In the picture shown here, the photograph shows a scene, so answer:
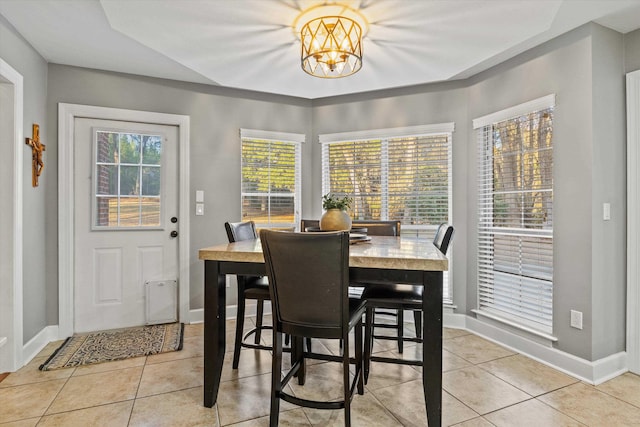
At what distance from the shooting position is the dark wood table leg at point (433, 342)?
5.37 feet

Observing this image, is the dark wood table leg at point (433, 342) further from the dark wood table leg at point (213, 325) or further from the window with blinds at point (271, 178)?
the window with blinds at point (271, 178)

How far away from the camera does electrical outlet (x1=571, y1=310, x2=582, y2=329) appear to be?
2400 mm

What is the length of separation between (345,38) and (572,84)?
1.63m

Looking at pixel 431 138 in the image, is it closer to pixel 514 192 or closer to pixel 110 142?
pixel 514 192

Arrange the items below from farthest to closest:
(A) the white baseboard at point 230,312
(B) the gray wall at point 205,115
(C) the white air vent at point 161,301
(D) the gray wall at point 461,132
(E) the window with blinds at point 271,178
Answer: (E) the window with blinds at point 271,178 → (A) the white baseboard at point 230,312 → (C) the white air vent at point 161,301 → (B) the gray wall at point 205,115 → (D) the gray wall at point 461,132

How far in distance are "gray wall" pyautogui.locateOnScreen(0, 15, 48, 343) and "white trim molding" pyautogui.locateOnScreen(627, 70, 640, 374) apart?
424 cm

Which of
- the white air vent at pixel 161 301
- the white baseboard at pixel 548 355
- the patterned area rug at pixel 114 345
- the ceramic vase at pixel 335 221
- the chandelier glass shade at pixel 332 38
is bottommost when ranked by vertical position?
the patterned area rug at pixel 114 345

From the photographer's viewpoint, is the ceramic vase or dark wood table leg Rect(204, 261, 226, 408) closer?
dark wood table leg Rect(204, 261, 226, 408)

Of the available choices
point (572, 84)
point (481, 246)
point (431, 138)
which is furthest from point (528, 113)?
point (481, 246)

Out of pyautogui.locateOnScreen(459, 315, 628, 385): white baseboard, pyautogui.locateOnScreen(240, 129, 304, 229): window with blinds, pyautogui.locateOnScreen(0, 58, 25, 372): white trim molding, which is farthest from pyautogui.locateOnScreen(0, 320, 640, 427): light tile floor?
pyautogui.locateOnScreen(240, 129, 304, 229): window with blinds

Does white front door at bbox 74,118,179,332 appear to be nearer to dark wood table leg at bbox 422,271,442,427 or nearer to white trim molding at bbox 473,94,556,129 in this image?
dark wood table leg at bbox 422,271,442,427

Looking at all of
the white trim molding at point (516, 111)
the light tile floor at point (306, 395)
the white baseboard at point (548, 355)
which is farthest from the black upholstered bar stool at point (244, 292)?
the white trim molding at point (516, 111)

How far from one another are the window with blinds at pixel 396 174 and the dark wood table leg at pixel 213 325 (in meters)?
2.23

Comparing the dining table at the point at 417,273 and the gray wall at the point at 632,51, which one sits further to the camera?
the gray wall at the point at 632,51
